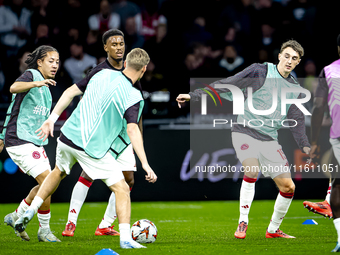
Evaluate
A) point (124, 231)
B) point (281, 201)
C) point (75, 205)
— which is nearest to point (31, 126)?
point (75, 205)

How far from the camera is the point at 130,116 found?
446 centimetres

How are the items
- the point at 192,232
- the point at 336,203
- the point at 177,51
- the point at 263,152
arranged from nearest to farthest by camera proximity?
the point at 336,203 < the point at 263,152 < the point at 192,232 < the point at 177,51

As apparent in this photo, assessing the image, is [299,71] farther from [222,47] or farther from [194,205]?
[194,205]

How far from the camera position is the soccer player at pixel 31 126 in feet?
17.3

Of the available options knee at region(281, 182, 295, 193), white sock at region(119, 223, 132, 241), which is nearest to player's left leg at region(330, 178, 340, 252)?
knee at region(281, 182, 295, 193)

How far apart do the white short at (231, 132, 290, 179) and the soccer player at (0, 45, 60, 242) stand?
7.10 ft

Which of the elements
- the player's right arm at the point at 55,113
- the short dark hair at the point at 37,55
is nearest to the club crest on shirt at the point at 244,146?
the player's right arm at the point at 55,113

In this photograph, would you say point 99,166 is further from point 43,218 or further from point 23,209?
point 23,209

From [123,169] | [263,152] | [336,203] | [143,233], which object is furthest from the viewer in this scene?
[123,169]

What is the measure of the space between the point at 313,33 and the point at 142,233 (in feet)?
29.4

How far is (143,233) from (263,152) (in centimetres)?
163

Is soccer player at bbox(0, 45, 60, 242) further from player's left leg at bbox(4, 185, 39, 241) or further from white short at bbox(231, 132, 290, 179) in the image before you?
white short at bbox(231, 132, 290, 179)

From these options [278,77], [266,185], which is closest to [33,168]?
[278,77]

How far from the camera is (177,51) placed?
11727 mm
